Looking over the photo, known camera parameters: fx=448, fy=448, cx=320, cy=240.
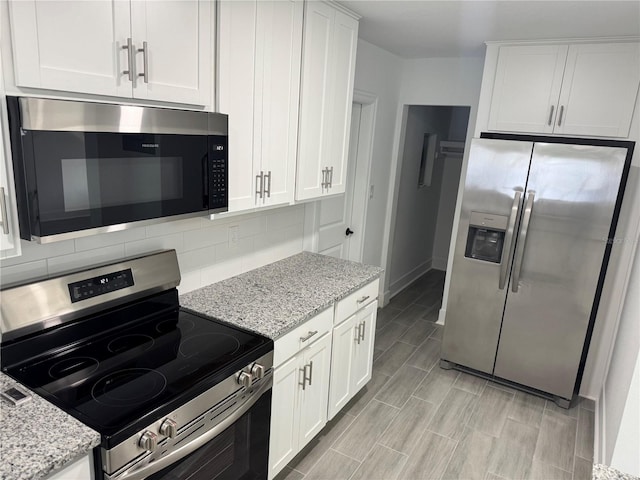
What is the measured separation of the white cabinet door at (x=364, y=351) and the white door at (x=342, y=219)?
3.02ft

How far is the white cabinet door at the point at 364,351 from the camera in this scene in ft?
9.04

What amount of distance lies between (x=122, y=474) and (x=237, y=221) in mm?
1430

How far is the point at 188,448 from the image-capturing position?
147 centimetres

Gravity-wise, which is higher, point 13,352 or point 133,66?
point 133,66

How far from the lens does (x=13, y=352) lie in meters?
1.48

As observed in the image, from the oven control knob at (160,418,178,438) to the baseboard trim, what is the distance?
3.66 metres

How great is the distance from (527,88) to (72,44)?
296 cm

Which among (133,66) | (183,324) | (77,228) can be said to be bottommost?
(183,324)

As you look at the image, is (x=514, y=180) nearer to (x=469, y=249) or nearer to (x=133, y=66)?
(x=469, y=249)

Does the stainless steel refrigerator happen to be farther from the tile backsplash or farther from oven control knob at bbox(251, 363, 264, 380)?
oven control knob at bbox(251, 363, 264, 380)

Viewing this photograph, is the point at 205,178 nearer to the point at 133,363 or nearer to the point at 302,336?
the point at 133,363

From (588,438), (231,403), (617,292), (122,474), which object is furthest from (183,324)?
(617,292)

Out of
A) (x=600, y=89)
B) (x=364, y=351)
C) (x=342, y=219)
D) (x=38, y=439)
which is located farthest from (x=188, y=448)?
(x=600, y=89)

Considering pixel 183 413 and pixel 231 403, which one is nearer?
pixel 183 413
